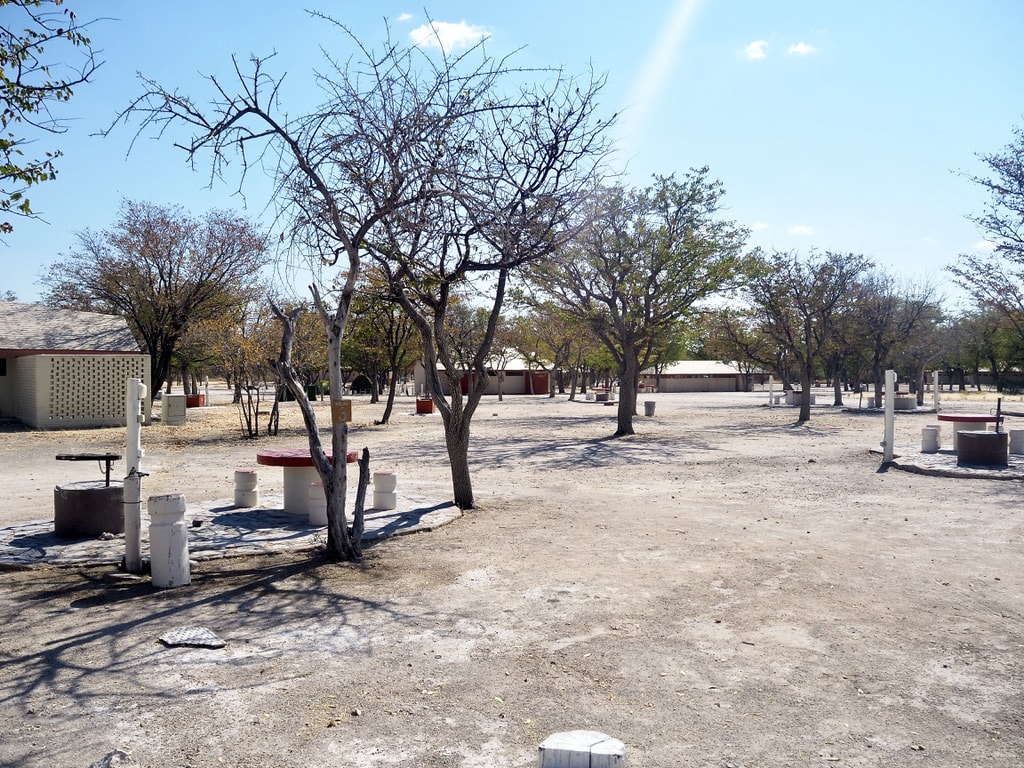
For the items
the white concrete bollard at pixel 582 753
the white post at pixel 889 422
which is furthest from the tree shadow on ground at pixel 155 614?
the white post at pixel 889 422

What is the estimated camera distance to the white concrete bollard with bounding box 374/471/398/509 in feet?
32.9

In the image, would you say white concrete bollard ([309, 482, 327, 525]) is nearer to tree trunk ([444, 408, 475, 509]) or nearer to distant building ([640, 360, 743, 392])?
tree trunk ([444, 408, 475, 509])

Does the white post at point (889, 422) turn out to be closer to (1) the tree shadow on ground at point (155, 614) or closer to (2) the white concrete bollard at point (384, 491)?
(2) the white concrete bollard at point (384, 491)

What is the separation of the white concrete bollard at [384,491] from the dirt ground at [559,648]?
100cm

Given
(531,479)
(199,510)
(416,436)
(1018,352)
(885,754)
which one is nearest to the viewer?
(885,754)

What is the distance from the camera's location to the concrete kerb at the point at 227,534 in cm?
739

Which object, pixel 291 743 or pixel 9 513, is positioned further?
pixel 9 513

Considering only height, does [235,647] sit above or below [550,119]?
below

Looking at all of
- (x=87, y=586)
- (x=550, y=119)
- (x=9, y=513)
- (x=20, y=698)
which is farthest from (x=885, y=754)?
(x=9, y=513)

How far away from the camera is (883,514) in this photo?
33.0 feet

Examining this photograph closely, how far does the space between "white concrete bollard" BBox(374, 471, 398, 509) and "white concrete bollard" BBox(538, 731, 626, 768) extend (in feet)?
25.2

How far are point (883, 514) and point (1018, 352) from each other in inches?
2304

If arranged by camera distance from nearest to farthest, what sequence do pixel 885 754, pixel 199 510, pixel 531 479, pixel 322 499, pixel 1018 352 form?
pixel 885 754
pixel 322 499
pixel 199 510
pixel 531 479
pixel 1018 352

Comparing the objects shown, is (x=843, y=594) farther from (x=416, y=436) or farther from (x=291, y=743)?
(x=416, y=436)
